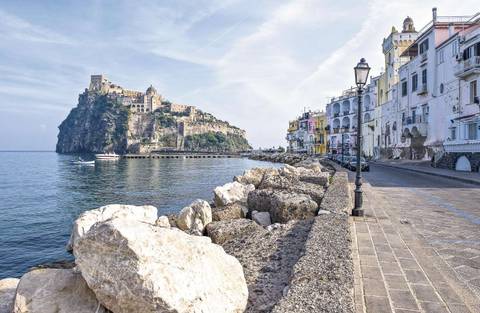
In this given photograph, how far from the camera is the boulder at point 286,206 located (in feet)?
28.2

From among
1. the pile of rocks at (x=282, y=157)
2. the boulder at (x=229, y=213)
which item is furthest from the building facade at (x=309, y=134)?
the boulder at (x=229, y=213)

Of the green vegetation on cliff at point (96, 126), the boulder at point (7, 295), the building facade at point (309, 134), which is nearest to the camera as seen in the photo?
the boulder at point (7, 295)

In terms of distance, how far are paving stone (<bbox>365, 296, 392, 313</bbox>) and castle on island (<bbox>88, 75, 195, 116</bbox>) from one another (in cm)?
15800

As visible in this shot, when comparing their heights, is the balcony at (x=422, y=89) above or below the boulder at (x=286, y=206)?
above

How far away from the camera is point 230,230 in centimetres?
789

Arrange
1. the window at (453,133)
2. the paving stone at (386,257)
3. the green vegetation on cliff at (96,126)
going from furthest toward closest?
the green vegetation on cliff at (96,126)
the window at (453,133)
the paving stone at (386,257)

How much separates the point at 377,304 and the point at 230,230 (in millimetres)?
4522

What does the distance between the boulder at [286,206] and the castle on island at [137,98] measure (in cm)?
15188

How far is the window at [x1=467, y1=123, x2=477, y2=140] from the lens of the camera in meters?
24.0

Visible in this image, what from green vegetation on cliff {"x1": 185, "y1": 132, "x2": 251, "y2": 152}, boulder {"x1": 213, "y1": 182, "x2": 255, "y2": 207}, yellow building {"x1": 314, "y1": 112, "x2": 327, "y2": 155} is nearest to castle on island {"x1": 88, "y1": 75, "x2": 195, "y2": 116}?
green vegetation on cliff {"x1": 185, "y1": 132, "x2": 251, "y2": 152}

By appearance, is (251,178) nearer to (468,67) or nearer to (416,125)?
(468,67)

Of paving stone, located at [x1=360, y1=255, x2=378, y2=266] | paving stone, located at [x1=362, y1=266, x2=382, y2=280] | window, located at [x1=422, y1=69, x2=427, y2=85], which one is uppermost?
window, located at [x1=422, y1=69, x2=427, y2=85]

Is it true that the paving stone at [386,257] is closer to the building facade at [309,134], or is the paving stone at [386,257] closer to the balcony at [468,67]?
the balcony at [468,67]

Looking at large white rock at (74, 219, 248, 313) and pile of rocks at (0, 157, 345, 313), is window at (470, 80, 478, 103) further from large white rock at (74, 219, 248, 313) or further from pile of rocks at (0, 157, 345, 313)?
large white rock at (74, 219, 248, 313)
